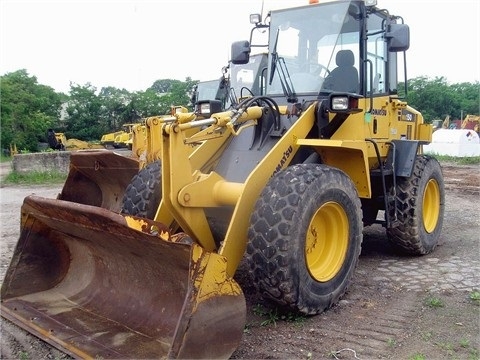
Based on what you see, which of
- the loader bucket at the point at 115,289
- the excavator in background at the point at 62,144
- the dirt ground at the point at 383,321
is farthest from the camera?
the excavator in background at the point at 62,144

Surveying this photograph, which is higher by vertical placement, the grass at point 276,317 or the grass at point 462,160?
the grass at point 462,160

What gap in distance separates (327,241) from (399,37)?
7.00 ft

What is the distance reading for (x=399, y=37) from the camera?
4.99m

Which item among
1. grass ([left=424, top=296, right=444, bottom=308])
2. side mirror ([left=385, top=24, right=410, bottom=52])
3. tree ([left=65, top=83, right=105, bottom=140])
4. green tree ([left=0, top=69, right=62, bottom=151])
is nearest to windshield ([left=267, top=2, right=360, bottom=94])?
side mirror ([left=385, top=24, right=410, bottom=52])

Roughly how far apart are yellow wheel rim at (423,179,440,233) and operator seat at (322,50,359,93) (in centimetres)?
185

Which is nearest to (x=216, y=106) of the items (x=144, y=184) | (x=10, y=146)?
(x=144, y=184)

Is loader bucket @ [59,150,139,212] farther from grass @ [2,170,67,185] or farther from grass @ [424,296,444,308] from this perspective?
grass @ [2,170,67,185]

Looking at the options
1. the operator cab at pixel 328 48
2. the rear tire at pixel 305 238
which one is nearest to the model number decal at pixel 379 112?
the operator cab at pixel 328 48

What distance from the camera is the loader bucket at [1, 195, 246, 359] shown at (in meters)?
3.17

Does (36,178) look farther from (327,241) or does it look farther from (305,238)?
(305,238)

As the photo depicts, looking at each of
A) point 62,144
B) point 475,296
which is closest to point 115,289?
point 475,296

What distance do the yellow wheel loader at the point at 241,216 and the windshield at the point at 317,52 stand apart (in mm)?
12

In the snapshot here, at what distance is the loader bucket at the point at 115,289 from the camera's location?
317 centimetres

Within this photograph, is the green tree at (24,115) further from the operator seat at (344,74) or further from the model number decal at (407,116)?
the operator seat at (344,74)
